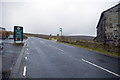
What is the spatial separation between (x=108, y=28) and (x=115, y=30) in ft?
4.10

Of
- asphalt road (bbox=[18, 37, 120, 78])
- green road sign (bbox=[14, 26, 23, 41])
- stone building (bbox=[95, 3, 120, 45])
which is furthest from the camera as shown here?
green road sign (bbox=[14, 26, 23, 41])

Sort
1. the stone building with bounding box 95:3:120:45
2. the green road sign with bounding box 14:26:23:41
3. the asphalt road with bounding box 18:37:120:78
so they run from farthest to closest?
the green road sign with bounding box 14:26:23:41 < the stone building with bounding box 95:3:120:45 < the asphalt road with bounding box 18:37:120:78

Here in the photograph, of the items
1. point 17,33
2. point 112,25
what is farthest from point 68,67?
point 17,33

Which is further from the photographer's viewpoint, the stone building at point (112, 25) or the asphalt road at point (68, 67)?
the stone building at point (112, 25)

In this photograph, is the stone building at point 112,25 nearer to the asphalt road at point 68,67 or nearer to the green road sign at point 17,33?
the asphalt road at point 68,67

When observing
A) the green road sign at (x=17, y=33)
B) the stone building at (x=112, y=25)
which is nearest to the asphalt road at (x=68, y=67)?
the stone building at (x=112, y=25)

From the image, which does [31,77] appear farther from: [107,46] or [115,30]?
[115,30]

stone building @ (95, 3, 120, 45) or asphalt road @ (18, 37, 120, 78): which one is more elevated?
stone building @ (95, 3, 120, 45)

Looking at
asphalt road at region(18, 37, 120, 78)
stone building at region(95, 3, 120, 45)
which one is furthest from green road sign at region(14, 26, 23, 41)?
stone building at region(95, 3, 120, 45)

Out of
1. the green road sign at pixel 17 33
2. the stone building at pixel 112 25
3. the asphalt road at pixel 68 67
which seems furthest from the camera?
the green road sign at pixel 17 33

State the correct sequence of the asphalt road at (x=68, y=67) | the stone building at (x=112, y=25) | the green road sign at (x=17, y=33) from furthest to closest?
1. the green road sign at (x=17, y=33)
2. the stone building at (x=112, y=25)
3. the asphalt road at (x=68, y=67)

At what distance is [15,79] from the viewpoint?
4324 millimetres

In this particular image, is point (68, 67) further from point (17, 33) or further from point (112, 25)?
point (17, 33)

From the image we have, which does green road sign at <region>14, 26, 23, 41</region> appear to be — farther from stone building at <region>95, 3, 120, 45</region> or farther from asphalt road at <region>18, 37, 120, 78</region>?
stone building at <region>95, 3, 120, 45</region>
